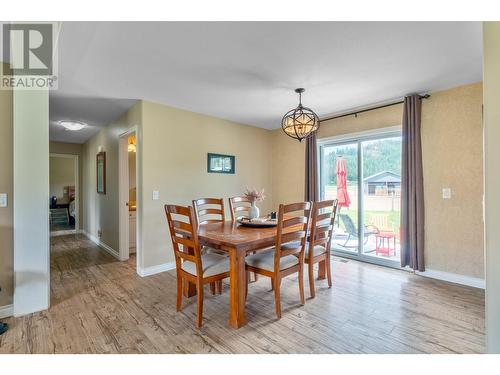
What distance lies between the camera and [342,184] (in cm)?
426

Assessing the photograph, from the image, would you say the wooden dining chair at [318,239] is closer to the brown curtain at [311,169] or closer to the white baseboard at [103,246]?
the brown curtain at [311,169]

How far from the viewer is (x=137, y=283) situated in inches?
122

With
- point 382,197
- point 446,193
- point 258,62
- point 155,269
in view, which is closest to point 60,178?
point 155,269

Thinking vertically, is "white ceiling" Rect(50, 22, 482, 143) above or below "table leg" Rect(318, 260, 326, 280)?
above

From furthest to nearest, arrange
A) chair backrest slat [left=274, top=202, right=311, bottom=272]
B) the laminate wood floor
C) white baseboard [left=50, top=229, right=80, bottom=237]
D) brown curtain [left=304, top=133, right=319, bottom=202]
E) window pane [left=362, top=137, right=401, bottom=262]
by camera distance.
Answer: white baseboard [left=50, top=229, right=80, bottom=237] < brown curtain [left=304, top=133, right=319, bottom=202] < window pane [left=362, top=137, right=401, bottom=262] < chair backrest slat [left=274, top=202, right=311, bottom=272] < the laminate wood floor

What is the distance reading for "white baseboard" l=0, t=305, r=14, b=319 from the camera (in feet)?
7.34

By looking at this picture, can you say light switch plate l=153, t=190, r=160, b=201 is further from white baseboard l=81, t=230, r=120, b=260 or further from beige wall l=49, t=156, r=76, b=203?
beige wall l=49, t=156, r=76, b=203

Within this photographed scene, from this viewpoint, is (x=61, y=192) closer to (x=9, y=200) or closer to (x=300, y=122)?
(x=9, y=200)

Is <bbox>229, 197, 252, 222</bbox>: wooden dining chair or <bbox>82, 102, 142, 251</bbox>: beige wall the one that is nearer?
<bbox>229, 197, 252, 222</bbox>: wooden dining chair

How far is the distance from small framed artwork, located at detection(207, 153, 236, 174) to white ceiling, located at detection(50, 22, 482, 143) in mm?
905

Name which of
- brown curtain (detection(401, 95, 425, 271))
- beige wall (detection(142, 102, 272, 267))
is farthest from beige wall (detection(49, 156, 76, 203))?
brown curtain (detection(401, 95, 425, 271))

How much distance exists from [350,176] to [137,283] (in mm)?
3555
